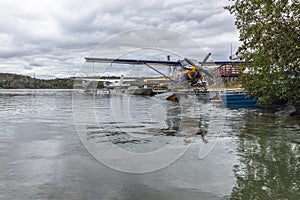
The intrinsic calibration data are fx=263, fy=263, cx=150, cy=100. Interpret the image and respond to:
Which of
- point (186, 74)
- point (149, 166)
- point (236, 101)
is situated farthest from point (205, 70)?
point (149, 166)

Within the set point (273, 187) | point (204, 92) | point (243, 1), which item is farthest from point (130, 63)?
point (273, 187)

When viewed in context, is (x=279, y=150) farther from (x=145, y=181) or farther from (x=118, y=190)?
(x=118, y=190)

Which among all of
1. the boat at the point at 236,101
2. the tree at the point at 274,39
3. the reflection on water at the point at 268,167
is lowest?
the reflection on water at the point at 268,167

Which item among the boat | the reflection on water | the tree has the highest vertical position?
the tree

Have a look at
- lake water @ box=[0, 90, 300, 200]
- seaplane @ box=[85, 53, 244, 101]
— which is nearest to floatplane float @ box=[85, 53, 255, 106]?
seaplane @ box=[85, 53, 244, 101]

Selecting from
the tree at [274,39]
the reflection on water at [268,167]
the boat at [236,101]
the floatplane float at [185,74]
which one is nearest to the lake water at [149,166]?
the reflection on water at [268,167]

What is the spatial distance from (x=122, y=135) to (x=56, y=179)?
13.0ft

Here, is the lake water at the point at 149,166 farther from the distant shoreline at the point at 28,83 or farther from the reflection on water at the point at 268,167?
the distant shoreline at the point at 28,83

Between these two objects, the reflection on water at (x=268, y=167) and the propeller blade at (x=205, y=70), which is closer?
the reflection on water at (x=268, y=167)

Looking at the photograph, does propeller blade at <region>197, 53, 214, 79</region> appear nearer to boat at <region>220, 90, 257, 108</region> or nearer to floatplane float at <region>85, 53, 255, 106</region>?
floatplane float at <region>85, 53, 255, 106</region>

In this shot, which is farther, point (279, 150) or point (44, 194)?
point (279, 150)

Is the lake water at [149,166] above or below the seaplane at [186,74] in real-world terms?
below

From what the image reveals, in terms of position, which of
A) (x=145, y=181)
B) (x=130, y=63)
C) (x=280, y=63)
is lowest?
(x=145, y=181)

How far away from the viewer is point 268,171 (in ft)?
14.3
